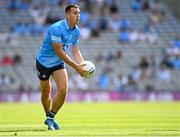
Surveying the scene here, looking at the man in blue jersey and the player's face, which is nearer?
the man in blue jersey

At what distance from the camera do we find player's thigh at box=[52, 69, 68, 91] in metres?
16.2

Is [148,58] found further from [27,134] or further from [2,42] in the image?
[27,134]

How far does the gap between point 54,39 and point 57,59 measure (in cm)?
61

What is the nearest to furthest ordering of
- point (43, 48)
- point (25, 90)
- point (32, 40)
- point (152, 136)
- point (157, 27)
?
point (152, 136)
point (43, 48)
point (25, 90)
point (32, 40)
point (157, 27)

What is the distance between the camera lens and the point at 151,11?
48.2 metres

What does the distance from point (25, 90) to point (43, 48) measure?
25.1m

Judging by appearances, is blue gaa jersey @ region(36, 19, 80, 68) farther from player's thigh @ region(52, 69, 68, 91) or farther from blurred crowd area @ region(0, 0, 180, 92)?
blurred crowd area @ region(0, 0, 180, 92)

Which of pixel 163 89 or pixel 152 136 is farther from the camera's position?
pixel 163 89

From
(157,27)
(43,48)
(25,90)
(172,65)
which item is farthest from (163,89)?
(43,48)

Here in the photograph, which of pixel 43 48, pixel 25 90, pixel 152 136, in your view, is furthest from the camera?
pixel 25 90

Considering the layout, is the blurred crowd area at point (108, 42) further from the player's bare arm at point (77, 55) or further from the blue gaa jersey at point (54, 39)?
the blue gaa jersey at point (54, 39)

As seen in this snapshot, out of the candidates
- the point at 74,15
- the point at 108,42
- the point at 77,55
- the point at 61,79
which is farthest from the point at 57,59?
the point at 108,42

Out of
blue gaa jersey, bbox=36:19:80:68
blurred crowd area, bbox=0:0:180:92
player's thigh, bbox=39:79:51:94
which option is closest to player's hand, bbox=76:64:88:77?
blue gaa jersey, bbox=36:19:80:68

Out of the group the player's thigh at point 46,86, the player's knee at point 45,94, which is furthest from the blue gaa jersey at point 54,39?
the player's knee at point 45,94
